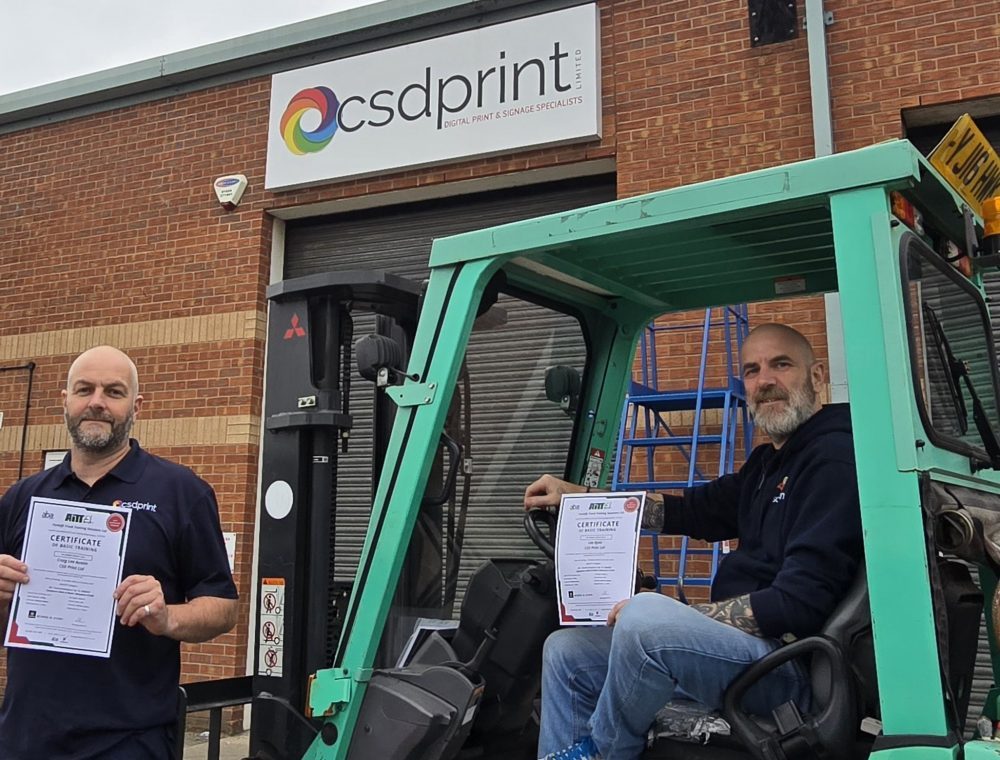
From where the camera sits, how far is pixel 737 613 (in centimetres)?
265

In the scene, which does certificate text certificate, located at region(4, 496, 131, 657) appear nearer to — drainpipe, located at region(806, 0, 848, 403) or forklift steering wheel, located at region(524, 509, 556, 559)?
forklift steering wheel, located at region(524, 509, 556, 559)

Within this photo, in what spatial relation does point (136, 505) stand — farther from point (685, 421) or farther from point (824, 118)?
point (824, 118)

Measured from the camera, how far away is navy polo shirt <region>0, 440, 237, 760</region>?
2.75 meters

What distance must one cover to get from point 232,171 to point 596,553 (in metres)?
7.57

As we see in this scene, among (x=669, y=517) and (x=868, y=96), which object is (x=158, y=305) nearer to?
(x=868, y=96)

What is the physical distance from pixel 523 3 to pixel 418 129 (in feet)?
4.51

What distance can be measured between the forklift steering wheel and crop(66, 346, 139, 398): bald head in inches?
54.4

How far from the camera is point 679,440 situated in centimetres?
681

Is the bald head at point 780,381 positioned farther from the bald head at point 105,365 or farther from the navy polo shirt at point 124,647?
the bald head at point 105,365

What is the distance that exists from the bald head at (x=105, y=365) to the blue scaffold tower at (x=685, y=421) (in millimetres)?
4004

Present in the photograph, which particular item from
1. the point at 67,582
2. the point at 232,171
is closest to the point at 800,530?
the point at 67,582

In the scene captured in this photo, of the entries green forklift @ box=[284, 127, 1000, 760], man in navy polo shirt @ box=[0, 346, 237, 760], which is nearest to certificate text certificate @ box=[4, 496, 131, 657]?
man in navy polo shirt @ box=[0, 346, 237, 760]

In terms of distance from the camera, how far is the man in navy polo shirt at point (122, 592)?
2734mm

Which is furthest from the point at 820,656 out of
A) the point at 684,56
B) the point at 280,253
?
the point at 280,253
